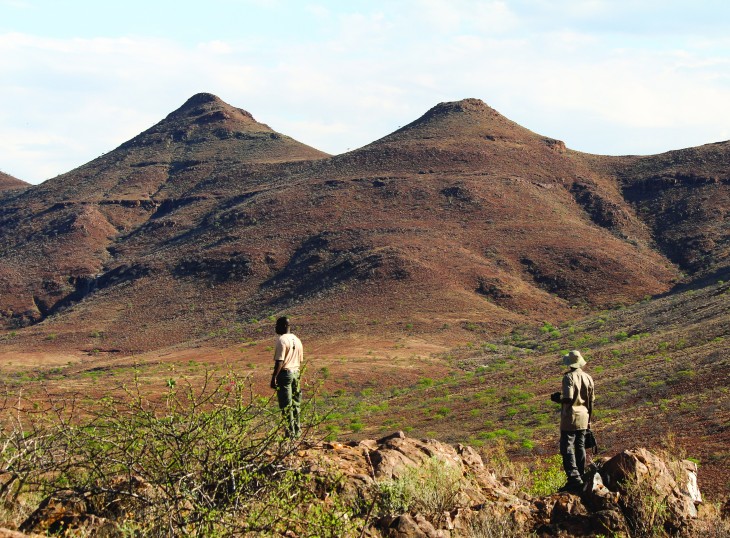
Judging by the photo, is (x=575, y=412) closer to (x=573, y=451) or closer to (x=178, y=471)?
(x=573, y=451)

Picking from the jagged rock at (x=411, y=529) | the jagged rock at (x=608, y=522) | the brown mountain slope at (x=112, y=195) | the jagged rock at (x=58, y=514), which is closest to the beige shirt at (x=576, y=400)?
the jagged rock at (x=608, y=522)

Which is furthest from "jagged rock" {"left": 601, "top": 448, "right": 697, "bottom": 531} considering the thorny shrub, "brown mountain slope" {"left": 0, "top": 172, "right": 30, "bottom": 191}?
"brown mountain slope" {"left": 0, "top": 172, "right": 30, "bottom": 191}

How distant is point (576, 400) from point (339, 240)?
57.5 meters

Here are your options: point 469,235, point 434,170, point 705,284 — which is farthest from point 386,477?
point 434,170

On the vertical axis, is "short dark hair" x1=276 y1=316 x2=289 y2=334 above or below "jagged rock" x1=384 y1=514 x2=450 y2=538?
above

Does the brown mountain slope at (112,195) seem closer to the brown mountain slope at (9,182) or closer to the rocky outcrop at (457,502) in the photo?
the brown mountain slope at (9,182)

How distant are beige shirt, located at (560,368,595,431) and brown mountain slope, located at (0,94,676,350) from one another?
39.2 meters

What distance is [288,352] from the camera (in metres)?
9.71

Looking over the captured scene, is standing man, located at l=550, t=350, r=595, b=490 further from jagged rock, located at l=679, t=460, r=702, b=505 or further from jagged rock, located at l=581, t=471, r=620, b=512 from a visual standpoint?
jagged rock, located at l=679, t=460, r=702, b=505

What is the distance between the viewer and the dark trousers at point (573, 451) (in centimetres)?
900

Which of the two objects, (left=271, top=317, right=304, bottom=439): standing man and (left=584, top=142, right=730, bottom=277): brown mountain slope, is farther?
(left=584, top=142, right=730, bottom=277): brown mountain slope

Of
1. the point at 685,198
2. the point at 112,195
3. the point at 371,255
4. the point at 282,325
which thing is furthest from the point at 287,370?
the point at 112,195

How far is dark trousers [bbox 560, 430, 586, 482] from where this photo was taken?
9.00m

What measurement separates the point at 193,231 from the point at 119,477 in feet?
239
